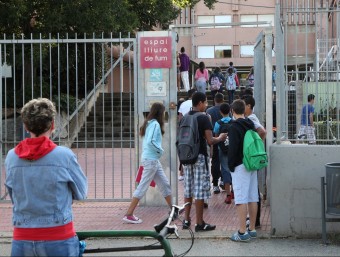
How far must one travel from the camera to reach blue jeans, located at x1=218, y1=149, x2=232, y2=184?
33.7 feet

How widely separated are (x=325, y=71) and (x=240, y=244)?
7.94ft

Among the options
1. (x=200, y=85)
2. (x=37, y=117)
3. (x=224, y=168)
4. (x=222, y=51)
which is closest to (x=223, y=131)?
(x=224, y=168)

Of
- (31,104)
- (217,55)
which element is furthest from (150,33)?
(217,55)

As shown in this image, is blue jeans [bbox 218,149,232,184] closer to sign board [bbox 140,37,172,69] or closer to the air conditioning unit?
sign board [bbox 140,37,172,69]

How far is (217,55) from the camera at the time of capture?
155ft

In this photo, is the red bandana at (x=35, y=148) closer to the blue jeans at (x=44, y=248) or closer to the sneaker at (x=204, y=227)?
the blue jeans at (x=44, y=248)

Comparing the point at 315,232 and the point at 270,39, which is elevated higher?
the point at 270,39

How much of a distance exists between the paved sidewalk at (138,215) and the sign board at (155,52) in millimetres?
2266

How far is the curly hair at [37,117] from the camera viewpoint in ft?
13.3

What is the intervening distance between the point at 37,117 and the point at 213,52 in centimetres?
4375

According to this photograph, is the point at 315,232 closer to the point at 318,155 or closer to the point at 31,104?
the point at 318,155

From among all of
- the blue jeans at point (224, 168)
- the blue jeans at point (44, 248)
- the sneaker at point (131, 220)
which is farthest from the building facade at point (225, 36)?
the blue jeans at point (44, 248)

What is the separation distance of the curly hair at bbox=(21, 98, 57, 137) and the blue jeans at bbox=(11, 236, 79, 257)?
2.31ft

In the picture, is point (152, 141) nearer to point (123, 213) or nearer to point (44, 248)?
point (123, 213)
